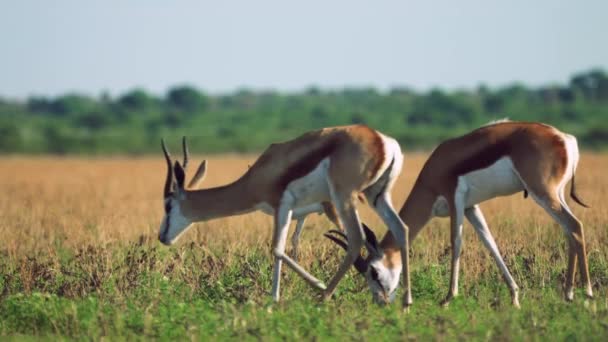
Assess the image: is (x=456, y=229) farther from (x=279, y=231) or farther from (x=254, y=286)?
(x=254, y=286)

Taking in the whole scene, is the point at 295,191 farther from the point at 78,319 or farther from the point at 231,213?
the point at 78,319

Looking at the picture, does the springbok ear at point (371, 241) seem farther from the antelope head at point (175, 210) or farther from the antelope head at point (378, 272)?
the antelope head at point (175, 210)

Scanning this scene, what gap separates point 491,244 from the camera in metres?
9.88

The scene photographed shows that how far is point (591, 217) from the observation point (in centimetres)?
1345

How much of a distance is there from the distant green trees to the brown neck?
1664 inches

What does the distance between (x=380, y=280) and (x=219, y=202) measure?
1.76m

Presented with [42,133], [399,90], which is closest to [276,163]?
[42,133]

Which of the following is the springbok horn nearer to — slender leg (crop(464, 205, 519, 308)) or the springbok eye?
the springbok eye

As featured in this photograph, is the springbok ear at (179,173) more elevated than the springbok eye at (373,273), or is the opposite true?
the springbok ear at (179,173)

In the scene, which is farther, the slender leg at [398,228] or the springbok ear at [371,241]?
the springbok ear at [371,241]

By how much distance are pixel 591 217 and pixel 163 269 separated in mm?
5971

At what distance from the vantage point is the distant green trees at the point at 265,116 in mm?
59312

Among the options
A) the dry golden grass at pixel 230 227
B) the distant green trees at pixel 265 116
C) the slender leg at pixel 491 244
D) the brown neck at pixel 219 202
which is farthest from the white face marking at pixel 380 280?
the distant green trees at pixel 265 116

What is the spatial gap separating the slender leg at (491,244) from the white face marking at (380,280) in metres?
0.98
